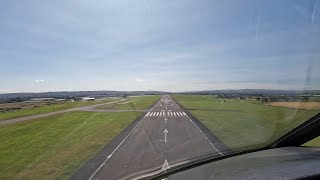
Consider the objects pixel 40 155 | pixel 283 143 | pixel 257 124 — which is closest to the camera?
pixel 283 143

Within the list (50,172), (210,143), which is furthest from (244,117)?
(50,172)

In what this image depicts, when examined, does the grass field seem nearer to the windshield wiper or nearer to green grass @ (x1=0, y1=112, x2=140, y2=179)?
the windshield wiper

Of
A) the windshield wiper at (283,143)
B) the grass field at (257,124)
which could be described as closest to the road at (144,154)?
the grass field at (257,124)

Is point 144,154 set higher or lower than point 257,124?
lower

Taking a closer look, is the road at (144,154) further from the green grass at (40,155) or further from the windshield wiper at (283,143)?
the windshield wiper at (283,143)

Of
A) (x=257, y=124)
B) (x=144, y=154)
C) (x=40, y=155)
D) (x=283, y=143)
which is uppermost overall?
(x=283, y=143)

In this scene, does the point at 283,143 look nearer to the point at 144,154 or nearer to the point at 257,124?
the point at 144,154

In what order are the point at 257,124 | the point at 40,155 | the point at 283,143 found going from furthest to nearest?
the point at 40,155 < the point at 257,124 < the point at 283,143

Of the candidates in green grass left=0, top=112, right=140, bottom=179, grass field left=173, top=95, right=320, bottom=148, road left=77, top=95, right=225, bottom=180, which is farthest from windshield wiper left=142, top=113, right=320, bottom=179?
green grass left=0, top=112, right=140, bottom=179

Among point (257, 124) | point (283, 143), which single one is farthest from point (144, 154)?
point (283, 143)

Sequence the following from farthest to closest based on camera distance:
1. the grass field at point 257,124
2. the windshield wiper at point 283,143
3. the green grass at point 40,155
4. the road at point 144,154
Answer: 1. the green grass at point 40,155
2. the road at point 144,154
3. the grass field at point 257,124
4. the windshield wiper at point 283,143

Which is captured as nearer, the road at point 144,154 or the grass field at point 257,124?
the grass field at point 257,124
